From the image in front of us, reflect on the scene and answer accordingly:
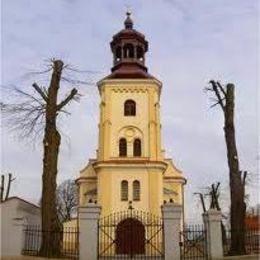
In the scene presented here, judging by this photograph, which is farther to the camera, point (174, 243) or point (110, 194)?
point (110, 194)

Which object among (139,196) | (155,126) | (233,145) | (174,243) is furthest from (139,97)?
(174,243)

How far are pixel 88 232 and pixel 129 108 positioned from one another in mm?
21900

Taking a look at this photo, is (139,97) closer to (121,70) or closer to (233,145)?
(121,70)

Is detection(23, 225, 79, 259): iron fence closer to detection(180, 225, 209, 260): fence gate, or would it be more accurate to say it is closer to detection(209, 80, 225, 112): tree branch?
detection(180, 225, 209, 260): fence gate

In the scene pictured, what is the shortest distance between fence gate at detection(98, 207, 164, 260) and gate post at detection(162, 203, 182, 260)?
1416 mm

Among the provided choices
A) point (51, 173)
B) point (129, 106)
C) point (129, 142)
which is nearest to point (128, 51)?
point (129, 106)

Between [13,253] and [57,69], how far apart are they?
7.23 m

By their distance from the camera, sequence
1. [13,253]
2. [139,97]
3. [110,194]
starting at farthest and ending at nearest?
[139,97]
[110,194]
[13,253]

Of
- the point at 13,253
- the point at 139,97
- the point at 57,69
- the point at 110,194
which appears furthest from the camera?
the point at 139,97

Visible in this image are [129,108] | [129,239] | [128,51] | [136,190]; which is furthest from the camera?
[128,51]

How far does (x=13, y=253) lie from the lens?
19.7m

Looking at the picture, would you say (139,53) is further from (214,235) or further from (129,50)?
(214,235)

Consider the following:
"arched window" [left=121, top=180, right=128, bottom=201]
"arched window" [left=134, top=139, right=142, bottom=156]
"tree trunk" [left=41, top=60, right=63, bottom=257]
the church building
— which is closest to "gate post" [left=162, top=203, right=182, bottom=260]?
"tree trunk" [left=41, top=60, right=63, bottom=257]

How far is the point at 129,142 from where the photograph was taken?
133 ft
